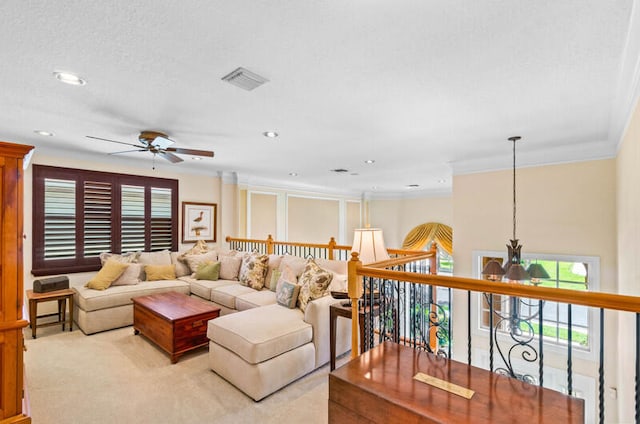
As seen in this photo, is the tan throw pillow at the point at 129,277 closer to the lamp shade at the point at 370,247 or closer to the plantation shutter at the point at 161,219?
the plantation shutter at the point at 161,219

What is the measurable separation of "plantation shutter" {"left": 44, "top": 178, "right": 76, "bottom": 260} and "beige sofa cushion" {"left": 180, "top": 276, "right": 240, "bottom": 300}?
1667 millimetres

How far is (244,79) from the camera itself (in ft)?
6.98

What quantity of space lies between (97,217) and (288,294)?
11.2 feet

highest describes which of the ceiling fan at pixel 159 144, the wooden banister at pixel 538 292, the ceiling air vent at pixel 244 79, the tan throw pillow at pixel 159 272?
the ceiling air vent at pixel 244 79

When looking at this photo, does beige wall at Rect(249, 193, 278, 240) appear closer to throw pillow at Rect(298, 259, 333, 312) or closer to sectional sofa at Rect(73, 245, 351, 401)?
sectional sofa at Rect(73, 245, 351, 401)

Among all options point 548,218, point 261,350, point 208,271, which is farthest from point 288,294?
point 548,218

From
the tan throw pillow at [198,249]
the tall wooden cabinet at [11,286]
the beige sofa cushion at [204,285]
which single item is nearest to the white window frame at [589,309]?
the beige sofa cushion at [204,285]

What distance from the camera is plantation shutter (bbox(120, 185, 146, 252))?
5.02 metres

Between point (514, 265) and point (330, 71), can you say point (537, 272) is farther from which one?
point (330, 71)

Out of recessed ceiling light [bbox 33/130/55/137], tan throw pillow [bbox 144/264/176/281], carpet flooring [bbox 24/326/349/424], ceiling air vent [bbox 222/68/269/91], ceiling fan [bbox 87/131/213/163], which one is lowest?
carpet flooring [bbox 24/326/349/424]

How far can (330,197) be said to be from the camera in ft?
28.6

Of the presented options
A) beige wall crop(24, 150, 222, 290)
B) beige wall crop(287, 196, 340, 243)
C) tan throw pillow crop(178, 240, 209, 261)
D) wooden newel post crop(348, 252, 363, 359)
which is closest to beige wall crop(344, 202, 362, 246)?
beige wall crop(287, 196, 340, 243)

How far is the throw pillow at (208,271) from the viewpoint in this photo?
Result: 16.2 feet

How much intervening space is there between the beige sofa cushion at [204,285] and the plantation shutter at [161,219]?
2.95ft
